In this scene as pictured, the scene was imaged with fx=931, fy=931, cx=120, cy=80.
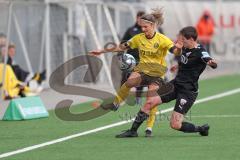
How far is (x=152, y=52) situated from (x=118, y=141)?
1.66 meters

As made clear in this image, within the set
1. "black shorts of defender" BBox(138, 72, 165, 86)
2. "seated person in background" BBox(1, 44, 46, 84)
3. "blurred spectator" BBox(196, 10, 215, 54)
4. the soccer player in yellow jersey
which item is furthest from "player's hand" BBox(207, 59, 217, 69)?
"blurred spectator" BBox(196, 10, 215, 54)

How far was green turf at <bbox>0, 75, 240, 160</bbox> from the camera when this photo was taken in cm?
1195

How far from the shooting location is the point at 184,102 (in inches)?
551

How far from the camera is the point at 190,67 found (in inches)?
551

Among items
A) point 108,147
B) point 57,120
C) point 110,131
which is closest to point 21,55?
point 57,120

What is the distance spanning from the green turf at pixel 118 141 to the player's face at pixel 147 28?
5.16 feet

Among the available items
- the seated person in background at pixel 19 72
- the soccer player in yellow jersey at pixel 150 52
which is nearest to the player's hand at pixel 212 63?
the soccer player in yellow jersey at pixel 150 52

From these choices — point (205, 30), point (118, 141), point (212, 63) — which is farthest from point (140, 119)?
point (205, 30)

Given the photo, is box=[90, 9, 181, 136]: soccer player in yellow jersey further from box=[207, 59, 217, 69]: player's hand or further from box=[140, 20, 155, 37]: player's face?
box=[207, 59, 217, 69]: player's hand

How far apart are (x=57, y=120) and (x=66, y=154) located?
494cm

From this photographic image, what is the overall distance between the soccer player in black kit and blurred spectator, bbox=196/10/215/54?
69.4 ft

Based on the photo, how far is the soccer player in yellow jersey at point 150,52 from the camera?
14250mm

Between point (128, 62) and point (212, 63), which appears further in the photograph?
point (128, 62)

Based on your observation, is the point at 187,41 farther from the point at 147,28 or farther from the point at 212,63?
the point at 212,63
